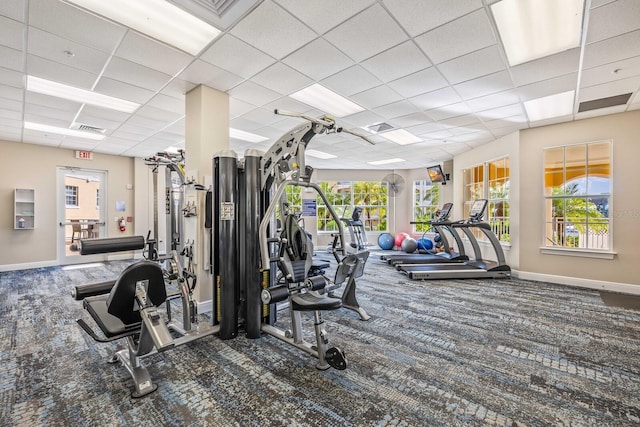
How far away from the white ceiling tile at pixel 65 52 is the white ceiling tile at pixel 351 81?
249 cm

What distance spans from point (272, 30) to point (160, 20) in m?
0.98

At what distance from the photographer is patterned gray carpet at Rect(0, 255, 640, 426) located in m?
1.82

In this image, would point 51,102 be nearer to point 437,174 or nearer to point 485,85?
point 485,85

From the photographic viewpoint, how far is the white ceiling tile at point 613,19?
2336mm

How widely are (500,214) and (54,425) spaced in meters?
7.42

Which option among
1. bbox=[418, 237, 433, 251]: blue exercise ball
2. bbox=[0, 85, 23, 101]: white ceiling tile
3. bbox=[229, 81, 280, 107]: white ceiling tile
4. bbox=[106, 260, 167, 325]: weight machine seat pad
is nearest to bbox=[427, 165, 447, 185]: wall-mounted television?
bbox=[418, 237, 433, 251]: blue exercise ball

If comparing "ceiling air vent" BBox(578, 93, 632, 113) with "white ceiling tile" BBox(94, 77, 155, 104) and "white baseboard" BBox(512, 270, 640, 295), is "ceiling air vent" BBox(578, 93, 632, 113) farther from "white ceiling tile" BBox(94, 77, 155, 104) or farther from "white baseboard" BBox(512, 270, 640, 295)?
"white ceiling tile" BBox(94, 77, 155, 104)

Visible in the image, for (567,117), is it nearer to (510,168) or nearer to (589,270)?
(510,168)

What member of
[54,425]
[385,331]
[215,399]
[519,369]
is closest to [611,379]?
[519,369]

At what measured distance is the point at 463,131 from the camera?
5750mm

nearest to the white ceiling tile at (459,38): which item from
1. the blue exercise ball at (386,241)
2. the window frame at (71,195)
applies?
the blue exercise ball at (386,241)

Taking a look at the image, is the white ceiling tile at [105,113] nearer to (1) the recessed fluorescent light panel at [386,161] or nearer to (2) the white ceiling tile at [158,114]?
(2) the white ceiling tile at [158,114]

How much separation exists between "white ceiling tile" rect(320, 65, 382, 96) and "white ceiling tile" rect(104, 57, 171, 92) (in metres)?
2.00

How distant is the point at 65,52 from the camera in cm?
298
